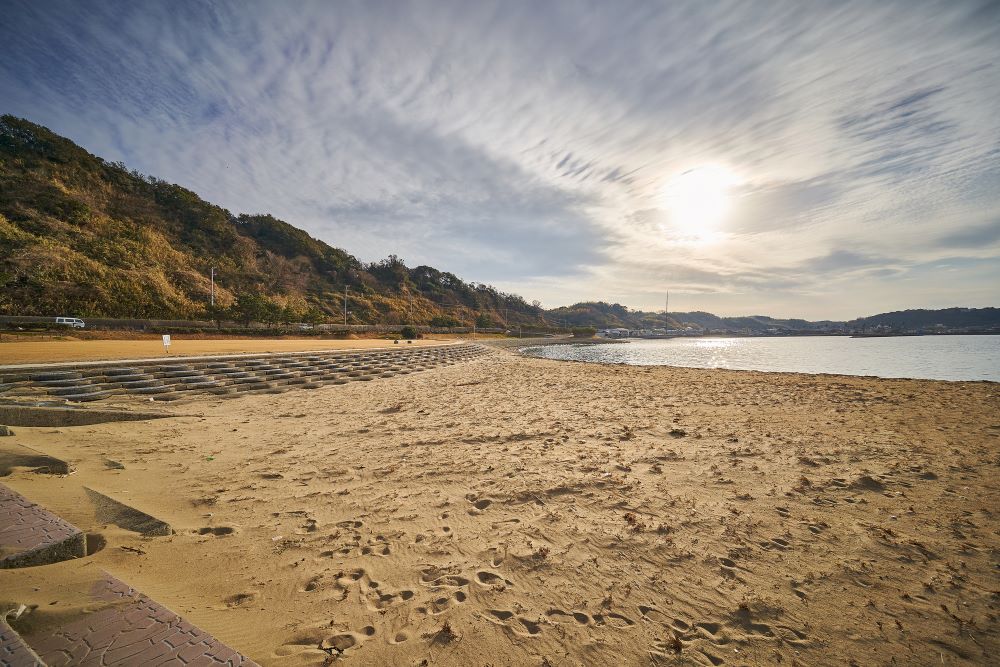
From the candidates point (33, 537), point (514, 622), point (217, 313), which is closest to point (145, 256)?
point (217, 313)

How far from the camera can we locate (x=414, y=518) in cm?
431

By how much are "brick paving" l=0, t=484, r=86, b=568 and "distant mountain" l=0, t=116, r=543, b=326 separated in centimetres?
3897

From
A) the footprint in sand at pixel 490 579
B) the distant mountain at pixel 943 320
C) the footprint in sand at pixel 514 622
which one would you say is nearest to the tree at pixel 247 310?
the footprint in sand at pixel 490 579

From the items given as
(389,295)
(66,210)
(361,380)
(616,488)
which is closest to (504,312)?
(389,295)

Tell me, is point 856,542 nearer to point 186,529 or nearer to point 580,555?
point 580,555

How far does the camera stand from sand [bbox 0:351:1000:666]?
8.43ft

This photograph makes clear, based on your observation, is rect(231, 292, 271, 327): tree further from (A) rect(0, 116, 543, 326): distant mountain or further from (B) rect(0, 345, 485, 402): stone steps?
(B) rect(0, 345, 485, 402): stone steps

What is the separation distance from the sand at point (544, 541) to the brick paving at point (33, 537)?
112 mm

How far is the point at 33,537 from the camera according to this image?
260 centimetres

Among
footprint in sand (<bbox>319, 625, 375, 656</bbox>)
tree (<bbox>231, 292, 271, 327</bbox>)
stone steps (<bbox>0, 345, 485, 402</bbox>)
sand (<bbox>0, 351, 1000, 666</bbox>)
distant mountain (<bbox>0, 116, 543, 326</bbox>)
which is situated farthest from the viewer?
tree (<bbox>231, 292, 271, 327</bbox>)

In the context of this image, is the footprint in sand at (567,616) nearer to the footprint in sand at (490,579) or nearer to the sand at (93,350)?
the footprint in sand at (490,579)

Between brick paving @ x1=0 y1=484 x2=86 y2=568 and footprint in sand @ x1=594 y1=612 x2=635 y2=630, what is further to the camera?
footprint in sand @ x1=594 y1=612 x2=635 y2=630

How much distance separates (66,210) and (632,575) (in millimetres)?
70474

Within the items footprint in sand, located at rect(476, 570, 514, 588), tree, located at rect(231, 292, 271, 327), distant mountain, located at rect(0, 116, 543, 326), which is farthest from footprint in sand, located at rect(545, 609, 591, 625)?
tree, located at rect(231, 292, 271, 327)
